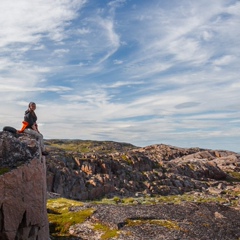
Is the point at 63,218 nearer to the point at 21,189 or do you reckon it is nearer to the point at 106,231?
the point at 106,231

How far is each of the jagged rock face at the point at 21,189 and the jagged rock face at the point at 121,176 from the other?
67535mm

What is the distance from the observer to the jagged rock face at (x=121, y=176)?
100m

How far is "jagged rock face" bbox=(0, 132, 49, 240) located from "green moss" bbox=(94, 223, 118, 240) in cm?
977

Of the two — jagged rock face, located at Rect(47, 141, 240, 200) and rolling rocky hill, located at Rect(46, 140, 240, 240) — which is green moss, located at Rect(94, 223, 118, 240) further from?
jagged rock face, located at Rect(47, 141, 240, 200)

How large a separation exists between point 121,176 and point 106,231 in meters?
77.9

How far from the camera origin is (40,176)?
30.6 m

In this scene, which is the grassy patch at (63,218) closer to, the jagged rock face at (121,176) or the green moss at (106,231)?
the green moss at (106,231)

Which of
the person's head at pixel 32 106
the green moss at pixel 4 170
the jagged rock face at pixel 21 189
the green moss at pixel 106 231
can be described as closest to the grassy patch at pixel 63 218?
the green moss at pixel 106 231

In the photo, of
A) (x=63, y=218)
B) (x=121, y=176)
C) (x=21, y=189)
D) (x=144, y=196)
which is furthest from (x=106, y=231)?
(x=121, y=176)

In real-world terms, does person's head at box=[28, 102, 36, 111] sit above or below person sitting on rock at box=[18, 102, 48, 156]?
above

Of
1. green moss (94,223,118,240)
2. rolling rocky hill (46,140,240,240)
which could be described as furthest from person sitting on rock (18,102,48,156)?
rolling rocky hill (46,140,240,240)

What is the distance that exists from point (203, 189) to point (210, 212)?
230 feet

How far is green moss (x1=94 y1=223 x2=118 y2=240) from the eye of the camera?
39.4 meters

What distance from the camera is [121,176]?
118 metres
